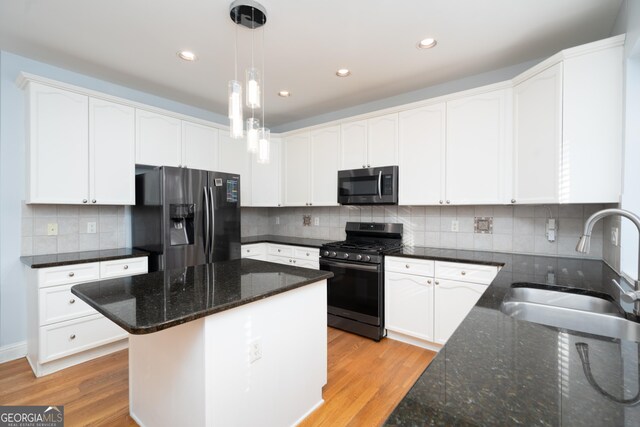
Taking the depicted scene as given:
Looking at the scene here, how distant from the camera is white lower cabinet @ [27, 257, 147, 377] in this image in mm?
2270

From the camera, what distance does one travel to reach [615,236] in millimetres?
1830

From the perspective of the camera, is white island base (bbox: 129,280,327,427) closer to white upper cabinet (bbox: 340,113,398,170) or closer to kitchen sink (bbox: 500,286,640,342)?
kitchen sink (bbox: 500,286,640,342)

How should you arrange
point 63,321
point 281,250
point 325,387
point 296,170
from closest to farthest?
point 325,387 < point 63,321 < point 281,250 < point 296,170

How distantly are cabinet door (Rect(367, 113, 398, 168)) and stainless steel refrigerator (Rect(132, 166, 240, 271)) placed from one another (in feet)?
5.35

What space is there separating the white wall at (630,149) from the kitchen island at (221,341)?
1.74 metres

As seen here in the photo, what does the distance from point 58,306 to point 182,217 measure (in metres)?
1.15

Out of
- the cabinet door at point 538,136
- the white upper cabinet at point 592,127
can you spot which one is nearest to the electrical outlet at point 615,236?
the white upper cabinet at point 592,127

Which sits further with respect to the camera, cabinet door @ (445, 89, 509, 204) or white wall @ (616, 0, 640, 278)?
cabinet door @ (445, 89, 509, 204)

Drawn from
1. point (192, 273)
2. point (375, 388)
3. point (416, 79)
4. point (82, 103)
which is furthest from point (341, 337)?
point (82, 103)

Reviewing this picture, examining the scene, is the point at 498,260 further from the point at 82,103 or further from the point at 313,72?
the point at 82,103

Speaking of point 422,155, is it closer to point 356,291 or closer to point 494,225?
point 494,225

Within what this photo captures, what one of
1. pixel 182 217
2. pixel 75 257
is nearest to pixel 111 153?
pixel 182 217

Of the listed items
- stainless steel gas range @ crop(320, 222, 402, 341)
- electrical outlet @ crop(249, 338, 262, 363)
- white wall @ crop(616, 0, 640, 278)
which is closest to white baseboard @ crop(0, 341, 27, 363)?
electrical outlet @ crop(249, 338, 262, 363)

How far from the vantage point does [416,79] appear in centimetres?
292
